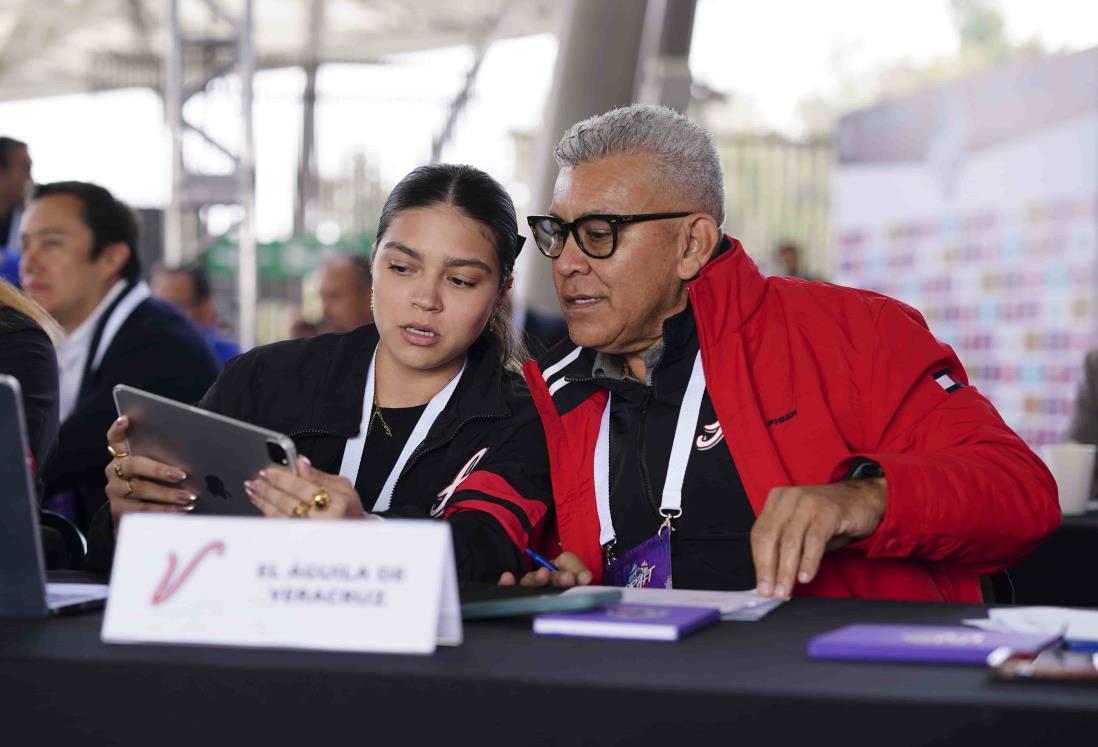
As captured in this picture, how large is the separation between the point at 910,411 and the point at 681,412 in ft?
1.12

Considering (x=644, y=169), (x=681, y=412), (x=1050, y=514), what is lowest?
(x=1050, y=514)

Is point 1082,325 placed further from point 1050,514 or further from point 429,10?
point 429,10

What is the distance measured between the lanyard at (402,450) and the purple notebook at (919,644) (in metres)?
1.07

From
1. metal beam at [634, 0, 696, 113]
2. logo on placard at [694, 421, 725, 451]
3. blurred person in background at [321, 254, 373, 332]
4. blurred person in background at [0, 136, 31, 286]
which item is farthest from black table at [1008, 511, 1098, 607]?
metal beam at [634, 0, 696, 113]

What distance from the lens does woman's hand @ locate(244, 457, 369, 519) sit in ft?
4.89

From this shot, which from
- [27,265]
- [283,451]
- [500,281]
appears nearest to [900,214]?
[27,265]

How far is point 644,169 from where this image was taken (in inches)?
83.1

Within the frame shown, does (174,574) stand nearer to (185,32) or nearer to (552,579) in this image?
(552,579)

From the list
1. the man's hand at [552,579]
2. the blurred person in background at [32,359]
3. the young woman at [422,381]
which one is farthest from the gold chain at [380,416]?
the blurred person in background at [32,359]

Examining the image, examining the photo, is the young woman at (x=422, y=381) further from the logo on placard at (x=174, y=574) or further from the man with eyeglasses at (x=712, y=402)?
the logo on placard at (x=174, y=574)

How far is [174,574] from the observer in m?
1.14

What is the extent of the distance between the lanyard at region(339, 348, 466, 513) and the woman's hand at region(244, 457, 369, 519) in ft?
1.83

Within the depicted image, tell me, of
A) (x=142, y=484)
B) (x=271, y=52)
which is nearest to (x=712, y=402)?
(x=142, y=484)

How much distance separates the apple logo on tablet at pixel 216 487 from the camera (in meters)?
1.64
